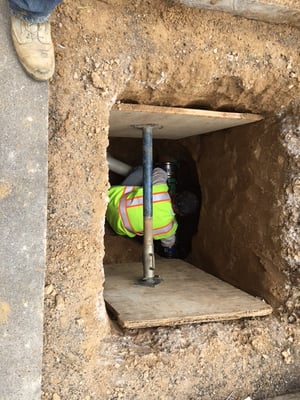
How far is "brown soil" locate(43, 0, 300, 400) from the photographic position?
1.80 metres

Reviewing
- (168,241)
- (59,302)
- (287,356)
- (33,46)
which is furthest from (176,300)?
(33,46)

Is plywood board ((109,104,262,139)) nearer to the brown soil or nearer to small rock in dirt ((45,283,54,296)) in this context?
the brown soil

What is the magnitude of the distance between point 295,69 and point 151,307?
1.46 m

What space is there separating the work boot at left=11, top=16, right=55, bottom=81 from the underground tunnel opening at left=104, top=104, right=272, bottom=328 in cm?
64

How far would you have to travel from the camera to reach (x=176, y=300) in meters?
2.40

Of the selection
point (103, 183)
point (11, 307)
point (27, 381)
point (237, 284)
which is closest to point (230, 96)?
point (103, 183)

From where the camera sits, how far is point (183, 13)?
78.0 inches

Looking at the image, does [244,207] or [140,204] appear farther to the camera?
[140,204]

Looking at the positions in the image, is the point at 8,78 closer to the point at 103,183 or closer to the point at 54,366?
the point at 103,183

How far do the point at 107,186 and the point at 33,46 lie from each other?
0.65 m

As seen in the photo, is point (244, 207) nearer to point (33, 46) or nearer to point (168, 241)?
point (168, 241)

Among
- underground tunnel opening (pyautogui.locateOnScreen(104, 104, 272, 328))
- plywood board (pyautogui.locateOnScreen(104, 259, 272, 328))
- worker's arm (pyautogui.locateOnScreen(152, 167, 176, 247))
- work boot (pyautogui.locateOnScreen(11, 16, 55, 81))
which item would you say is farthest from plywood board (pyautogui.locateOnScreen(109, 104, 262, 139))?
plywood board (pyautogui.locateOnScreen(104, 259, 272, 328))

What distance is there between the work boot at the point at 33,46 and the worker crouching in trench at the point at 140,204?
1.50 m

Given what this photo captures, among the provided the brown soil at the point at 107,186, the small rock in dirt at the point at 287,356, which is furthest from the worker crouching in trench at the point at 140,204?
the small rock in dirt at the point at 287,356
